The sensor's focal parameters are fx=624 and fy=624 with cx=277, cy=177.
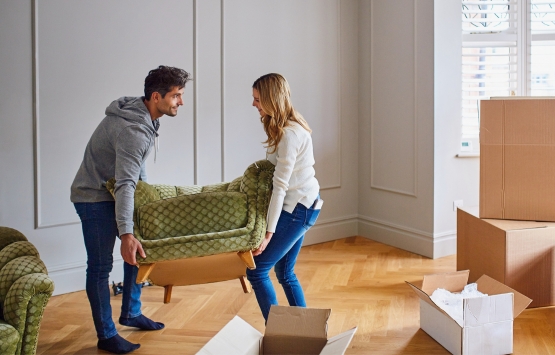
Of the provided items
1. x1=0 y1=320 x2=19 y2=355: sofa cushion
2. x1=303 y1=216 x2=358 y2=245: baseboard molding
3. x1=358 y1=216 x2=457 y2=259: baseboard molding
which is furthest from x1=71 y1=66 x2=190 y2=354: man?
x1=358 y1=216 x2=457 y2=259: baseboard molding

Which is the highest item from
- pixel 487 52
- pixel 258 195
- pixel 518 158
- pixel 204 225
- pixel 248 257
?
pixel 487 52

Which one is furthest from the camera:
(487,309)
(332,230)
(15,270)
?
(332,230)

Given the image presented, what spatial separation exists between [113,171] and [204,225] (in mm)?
542

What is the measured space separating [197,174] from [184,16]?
1082 millimetres

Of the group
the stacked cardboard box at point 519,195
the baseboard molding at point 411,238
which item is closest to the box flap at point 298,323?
the stacked cardboard box at point 519,195

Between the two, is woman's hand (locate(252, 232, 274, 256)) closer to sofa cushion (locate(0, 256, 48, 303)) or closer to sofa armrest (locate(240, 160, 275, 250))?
sofa armrest (locate(240, 160, 275, 250))

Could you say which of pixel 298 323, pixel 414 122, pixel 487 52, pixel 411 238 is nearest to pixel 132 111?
pixel 298 323

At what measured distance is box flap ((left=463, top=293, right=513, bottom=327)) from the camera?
108 inches

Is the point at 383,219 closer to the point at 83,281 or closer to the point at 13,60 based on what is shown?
the point at 83,281

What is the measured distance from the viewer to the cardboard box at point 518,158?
349cm

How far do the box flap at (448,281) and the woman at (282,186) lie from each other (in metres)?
1.00

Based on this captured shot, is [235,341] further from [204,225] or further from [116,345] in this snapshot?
[116,345]

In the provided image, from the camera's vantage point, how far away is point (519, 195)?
3596mm

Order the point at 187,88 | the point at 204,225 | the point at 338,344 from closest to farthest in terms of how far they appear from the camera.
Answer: the point at 338,344, the point at 204,225, the point at 187,88
